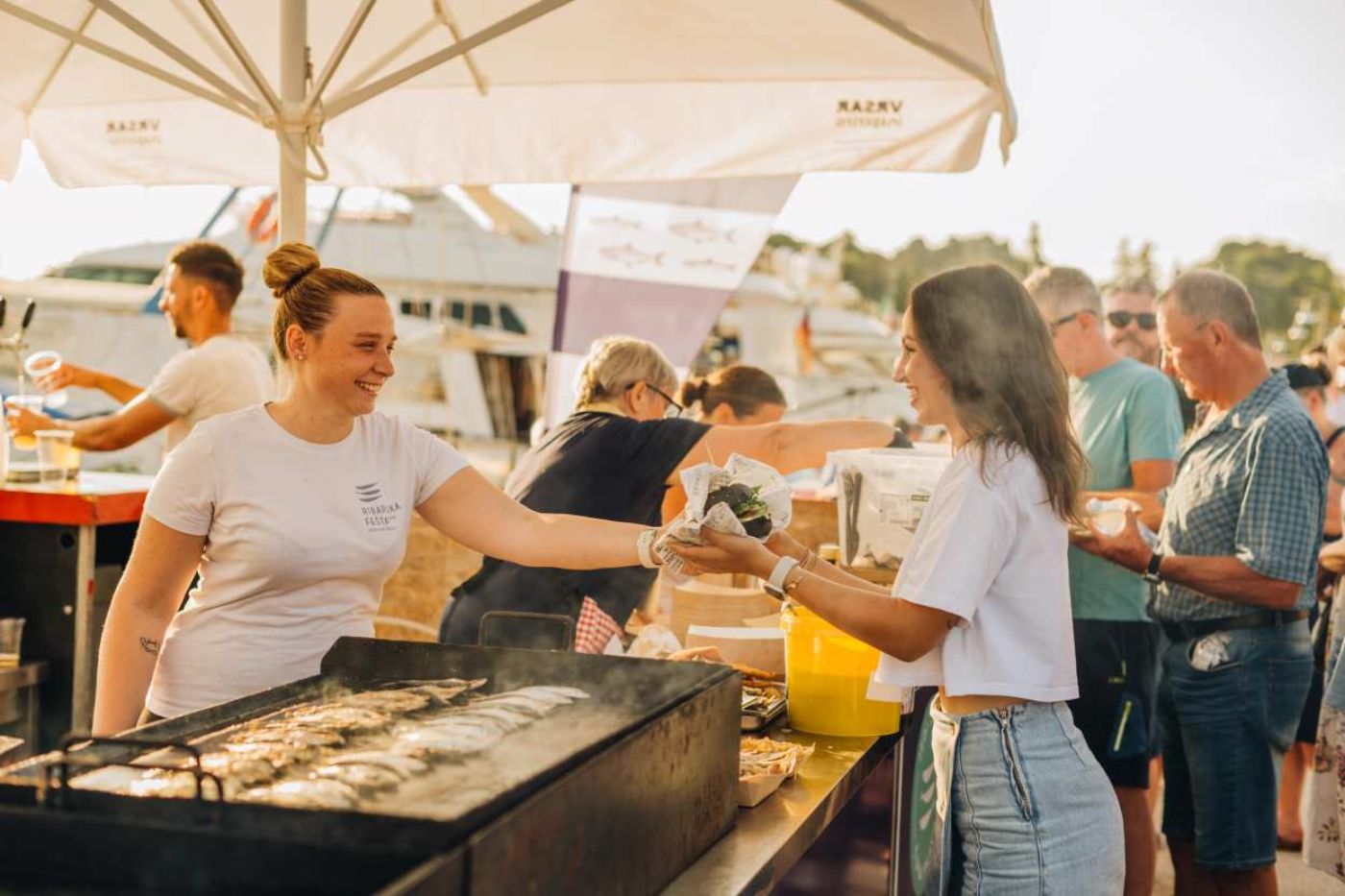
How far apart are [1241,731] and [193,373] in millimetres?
3407

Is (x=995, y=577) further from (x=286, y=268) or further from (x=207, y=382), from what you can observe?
(x=207, y=382)

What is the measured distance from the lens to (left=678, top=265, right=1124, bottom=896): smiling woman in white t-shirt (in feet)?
6.99

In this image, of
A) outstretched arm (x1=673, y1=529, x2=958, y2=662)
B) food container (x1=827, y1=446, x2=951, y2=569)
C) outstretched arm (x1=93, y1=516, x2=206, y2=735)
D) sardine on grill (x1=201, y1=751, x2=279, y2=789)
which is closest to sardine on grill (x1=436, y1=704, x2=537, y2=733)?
sardine on grill (x1=201, y1=751, x2=279, y2=789)

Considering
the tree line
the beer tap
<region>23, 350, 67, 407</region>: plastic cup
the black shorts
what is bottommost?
the black shorts

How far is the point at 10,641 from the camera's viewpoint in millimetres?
3904

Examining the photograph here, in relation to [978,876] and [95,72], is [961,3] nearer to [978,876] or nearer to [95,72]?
[978,876]

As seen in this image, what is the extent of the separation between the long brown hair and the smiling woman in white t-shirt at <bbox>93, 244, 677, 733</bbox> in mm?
794

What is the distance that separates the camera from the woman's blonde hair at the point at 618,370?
3564mm

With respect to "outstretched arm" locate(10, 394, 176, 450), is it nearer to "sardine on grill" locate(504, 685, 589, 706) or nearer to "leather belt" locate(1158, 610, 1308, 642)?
"sardine on grill" locate(504, 685, 589, 706)

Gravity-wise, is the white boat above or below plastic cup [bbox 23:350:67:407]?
above

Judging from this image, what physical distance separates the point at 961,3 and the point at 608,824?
8.77 feet

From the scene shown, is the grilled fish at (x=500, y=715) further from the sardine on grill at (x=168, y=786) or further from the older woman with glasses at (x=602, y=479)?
the older woman with glasses at (x=602, y=479)

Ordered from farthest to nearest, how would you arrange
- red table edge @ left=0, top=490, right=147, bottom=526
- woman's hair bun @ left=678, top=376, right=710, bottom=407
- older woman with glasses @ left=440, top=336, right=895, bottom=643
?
woman's hair bun @ left=678, top=376, right=710, bottom=407
red table edge @ left=0, top=490, right=147, bottom=526
older woman with glasses @ left=440, top=336, right=895, bottom=643

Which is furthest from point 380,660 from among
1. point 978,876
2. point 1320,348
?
point 1320,348
